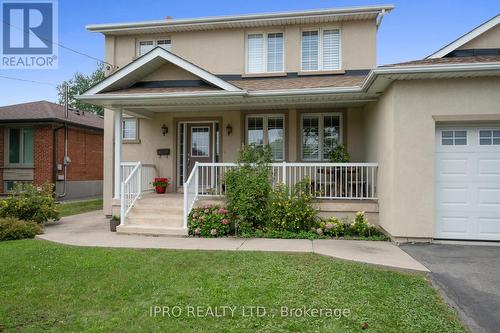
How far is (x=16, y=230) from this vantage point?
8.28 m

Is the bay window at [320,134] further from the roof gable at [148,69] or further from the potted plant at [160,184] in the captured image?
the potted plant at [160,184]

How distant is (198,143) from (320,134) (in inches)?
160

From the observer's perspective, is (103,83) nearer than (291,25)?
Yes

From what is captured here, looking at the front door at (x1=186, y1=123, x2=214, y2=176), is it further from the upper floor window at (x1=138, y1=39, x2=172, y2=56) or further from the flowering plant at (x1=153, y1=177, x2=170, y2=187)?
the upper floor window at (x1=138, y1=39, x2=172, y2=56)

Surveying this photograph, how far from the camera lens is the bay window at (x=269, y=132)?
11008 millimetres

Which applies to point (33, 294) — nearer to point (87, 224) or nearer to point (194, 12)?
point (87, 224)

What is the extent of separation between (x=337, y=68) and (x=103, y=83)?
23.5ft

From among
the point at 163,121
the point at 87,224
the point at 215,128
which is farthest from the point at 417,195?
the point at 87,224

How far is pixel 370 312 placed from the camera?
12.6 ft

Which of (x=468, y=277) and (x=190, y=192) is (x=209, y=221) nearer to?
(x=190, y=192)

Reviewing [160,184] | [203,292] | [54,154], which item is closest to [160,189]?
[160,184]

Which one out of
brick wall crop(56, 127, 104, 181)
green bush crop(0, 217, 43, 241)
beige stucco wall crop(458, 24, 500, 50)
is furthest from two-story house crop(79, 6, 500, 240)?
brick wall crop(56, 127, 104, 181)

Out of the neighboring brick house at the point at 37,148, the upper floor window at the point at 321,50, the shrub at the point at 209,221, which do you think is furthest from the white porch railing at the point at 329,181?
the neighboring brick house at the point at 37,148

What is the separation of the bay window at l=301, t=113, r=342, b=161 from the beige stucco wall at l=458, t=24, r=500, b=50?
3.76m
